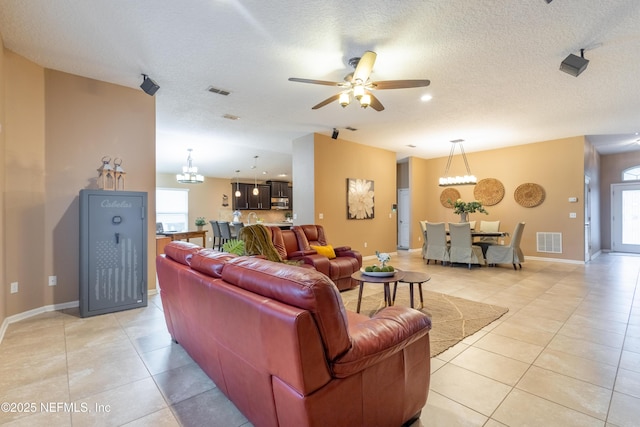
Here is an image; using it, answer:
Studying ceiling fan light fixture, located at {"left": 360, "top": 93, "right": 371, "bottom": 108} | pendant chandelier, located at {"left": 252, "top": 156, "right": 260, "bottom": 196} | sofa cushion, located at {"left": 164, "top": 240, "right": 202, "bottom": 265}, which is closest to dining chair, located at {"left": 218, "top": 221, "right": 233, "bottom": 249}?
pendant chandelier, located at {"left": 252, "top": 156, "right": 260, "bottom": 196}

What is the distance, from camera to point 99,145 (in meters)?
3.89

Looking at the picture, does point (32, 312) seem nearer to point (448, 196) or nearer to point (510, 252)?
point (510, 252)

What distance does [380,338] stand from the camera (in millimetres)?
1419

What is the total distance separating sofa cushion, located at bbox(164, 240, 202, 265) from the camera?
2268 mm

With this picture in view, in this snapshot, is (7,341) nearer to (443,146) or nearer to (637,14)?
(637,14)

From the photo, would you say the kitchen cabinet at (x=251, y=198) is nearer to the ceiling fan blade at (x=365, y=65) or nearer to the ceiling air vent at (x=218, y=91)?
the ceiling air vent at (x=218, y=91)

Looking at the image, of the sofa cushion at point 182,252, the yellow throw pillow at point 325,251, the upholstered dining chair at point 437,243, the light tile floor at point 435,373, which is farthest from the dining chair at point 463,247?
the sofa cushion at point 182,252

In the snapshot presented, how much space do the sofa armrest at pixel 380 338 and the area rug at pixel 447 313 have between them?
3.73 ft

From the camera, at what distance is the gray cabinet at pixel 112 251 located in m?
3.40

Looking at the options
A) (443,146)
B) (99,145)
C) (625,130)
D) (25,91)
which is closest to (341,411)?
(99,145)

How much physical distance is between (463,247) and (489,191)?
269cm

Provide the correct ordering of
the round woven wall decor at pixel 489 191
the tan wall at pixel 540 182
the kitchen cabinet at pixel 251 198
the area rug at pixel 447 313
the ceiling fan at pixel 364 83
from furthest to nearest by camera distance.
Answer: the kitchen cabinet at pixel 251 198 < the round woven wall decor at pixel 489 191 < the tan wall at pixel 540 182 < the ceiling fan at pixel 364 83 < the area rug at pixel 447 313

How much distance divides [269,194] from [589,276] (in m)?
10.0

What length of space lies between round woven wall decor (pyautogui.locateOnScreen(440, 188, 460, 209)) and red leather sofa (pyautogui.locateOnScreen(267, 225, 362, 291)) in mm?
5178
